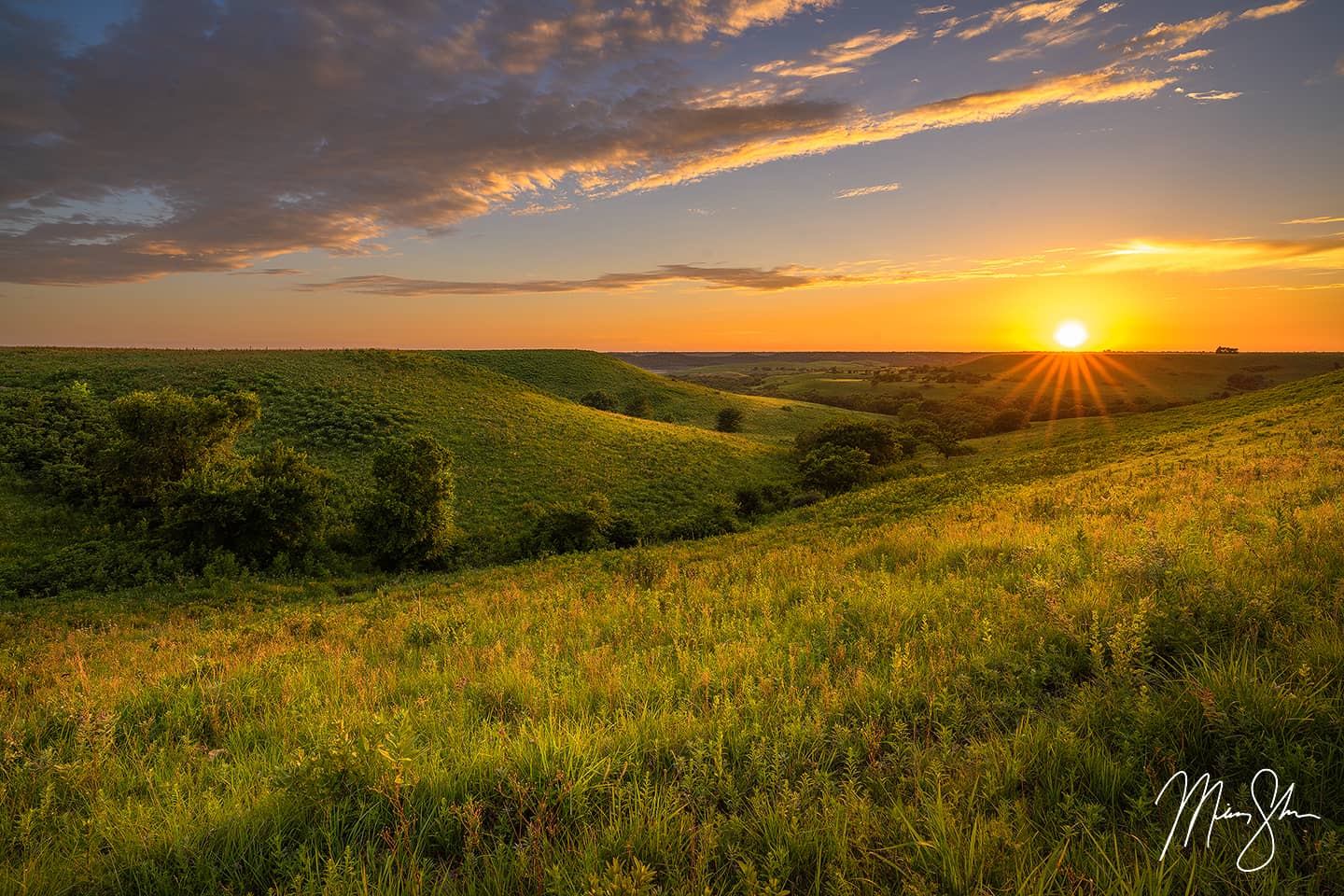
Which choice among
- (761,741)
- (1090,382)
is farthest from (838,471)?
(1090,382)

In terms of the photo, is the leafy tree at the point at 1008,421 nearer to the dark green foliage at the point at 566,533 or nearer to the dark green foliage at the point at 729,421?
the dark green foliage at the point at 729,421

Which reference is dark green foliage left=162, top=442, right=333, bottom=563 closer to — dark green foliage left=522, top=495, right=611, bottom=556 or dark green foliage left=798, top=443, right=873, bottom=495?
dark green foliage left=522, top=495, right=611, bottom=556

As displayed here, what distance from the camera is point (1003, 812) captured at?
2971 mm

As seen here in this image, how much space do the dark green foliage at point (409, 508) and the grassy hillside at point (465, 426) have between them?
6887 mm

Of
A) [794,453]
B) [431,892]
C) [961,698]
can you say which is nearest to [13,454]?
[431,892]

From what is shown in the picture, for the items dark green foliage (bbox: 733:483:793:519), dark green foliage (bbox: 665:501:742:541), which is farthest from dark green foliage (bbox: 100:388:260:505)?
dark green foliage (bbox: 733:483:793:519)

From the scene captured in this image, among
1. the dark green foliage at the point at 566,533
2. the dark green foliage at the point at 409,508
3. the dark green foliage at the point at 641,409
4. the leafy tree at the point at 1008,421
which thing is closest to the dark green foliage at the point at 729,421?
the dark green foliage at the point at 641,409

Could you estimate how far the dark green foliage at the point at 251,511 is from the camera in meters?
24.7

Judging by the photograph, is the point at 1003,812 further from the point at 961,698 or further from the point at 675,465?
the point at 675,465

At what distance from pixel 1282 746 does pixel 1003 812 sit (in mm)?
1938

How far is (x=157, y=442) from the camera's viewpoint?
28516 mm

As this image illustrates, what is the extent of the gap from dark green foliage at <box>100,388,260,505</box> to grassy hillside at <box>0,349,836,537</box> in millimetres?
11879
